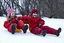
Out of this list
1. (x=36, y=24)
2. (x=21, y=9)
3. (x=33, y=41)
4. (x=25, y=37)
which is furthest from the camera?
(x=21, y=9)

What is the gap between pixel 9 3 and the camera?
11.4 m

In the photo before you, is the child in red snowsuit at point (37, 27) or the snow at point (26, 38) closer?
the snow at point (26, 38)

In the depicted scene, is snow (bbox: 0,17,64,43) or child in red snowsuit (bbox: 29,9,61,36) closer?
snow (bbox: 0,17,64,43)

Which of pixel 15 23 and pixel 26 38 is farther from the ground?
pixel 15 23

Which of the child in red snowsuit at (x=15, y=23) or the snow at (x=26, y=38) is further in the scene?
the child in red snowsuit at (x=15, y=23)

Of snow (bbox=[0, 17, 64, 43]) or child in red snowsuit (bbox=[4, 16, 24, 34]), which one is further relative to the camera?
child in red snowsuit (bbox=[4, 16, 24, 34])

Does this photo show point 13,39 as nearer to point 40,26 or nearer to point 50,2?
point 40,26

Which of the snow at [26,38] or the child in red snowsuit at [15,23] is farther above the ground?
the child in red snowsuit at [15,23]

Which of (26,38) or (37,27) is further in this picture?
(37,27)

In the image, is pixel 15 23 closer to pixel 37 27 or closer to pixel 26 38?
pixel 37 27

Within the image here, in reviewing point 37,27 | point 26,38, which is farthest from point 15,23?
point 26,38

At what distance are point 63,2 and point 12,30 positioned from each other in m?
8.31

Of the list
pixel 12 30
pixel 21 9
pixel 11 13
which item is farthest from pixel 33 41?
pixel 21 9

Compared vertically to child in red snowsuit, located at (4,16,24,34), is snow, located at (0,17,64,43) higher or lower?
lower
